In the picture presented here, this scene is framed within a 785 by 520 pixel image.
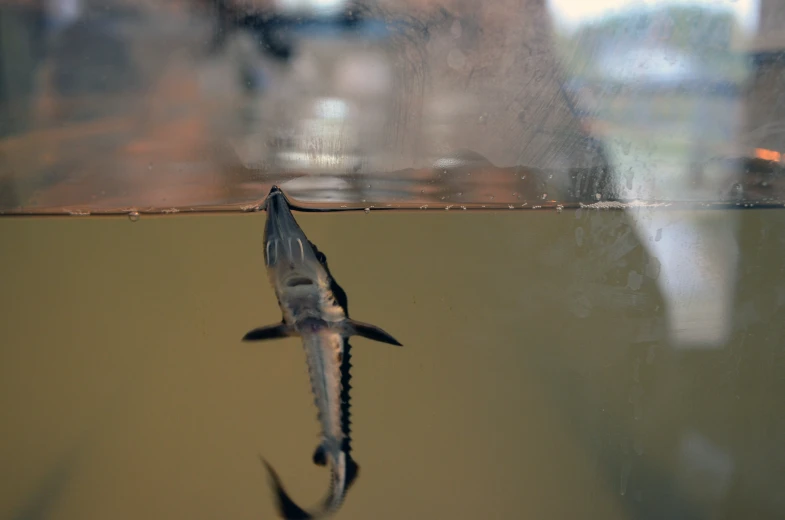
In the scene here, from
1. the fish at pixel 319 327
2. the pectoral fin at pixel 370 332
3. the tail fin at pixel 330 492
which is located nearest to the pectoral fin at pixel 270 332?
the fish at pixel 319 327

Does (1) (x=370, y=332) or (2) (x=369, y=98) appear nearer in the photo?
(1) (x=370, y=332)

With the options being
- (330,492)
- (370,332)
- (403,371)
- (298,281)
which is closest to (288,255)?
(298,281)

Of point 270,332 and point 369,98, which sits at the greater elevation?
point 369,98

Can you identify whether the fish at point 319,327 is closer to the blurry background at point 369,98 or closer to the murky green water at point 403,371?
the murky green water at point 403,371

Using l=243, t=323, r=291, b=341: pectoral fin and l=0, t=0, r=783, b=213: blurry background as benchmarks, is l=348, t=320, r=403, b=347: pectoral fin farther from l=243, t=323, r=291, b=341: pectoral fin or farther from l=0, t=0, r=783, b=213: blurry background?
l=0, t=0, r=783, b=213: blurry background

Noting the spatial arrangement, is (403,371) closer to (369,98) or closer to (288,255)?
(288,255)

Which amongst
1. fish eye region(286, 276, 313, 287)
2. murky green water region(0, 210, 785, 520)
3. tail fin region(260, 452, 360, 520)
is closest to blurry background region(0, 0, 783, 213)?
murky green water region(0, 210, 785, 520)

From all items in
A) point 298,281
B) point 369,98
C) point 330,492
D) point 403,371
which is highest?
point 369,98
